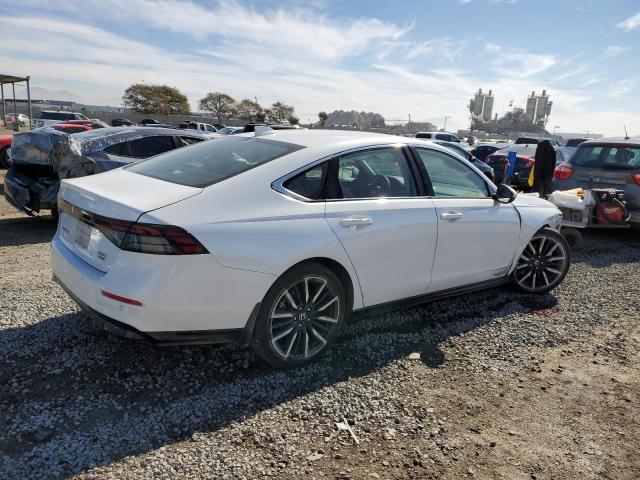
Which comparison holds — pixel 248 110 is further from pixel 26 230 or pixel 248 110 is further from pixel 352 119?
pixel 26 230

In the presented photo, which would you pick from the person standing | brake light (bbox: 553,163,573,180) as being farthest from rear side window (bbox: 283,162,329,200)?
the person standing

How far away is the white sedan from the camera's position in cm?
271

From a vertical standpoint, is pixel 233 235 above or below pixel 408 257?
above

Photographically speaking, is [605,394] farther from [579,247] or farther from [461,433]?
[579,247]

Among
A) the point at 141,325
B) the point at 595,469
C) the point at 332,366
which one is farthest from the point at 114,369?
the point at 595,469

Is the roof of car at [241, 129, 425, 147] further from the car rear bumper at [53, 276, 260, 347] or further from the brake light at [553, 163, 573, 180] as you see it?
the brake light at [553, 163, 573, 180]

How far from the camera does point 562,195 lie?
7.23 metres

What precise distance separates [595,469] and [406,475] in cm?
105

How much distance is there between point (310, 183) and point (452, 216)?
4.37 feet

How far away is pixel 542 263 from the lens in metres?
5.04

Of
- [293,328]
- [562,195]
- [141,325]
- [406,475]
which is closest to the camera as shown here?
[406,475]

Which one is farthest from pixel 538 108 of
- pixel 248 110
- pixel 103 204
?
pixel 103 204

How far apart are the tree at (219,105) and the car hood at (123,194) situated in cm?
6975

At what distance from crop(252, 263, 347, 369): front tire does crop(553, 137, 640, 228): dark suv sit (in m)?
6.36
